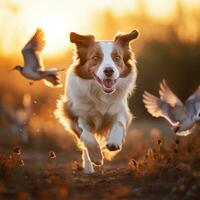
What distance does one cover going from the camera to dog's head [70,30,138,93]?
10398 mm

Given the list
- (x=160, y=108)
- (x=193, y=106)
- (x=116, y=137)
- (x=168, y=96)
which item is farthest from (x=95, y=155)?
(x=168, y=96)

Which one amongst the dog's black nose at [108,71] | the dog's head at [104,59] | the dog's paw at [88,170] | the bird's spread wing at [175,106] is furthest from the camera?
the bird's spread wing at [175,106]

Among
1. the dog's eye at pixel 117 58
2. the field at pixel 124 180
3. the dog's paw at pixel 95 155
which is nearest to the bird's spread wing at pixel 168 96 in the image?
the field at pixel 124 180

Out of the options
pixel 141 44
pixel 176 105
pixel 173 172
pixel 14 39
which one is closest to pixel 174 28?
pixel 141 44

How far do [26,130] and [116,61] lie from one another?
675 cm

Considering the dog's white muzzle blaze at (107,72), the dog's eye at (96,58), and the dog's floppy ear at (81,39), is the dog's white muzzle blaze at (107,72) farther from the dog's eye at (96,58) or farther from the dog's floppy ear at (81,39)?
the dog's floppy ear at (81,39)

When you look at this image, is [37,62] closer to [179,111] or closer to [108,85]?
[179,111]

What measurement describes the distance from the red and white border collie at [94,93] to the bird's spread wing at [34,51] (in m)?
2.19

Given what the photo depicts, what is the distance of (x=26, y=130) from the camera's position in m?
17.1

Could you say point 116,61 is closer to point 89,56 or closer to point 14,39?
point 89,56

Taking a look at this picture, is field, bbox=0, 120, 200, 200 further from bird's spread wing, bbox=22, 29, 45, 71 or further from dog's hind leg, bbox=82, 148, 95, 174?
bird's spread wing, bbox=22, 29, 45, 71

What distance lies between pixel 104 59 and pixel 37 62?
3178 millimetres

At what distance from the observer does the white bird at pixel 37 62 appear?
13.4 metres

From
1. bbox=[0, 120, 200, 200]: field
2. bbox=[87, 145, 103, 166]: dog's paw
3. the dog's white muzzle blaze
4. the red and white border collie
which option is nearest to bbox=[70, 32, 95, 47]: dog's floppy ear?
the red and white border collie
